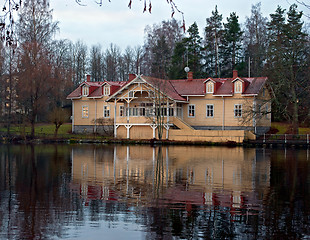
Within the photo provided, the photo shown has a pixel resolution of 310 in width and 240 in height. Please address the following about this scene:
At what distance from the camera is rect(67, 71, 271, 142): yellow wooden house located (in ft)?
134

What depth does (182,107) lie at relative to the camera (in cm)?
4441

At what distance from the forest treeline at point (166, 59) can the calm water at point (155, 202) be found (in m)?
15.6

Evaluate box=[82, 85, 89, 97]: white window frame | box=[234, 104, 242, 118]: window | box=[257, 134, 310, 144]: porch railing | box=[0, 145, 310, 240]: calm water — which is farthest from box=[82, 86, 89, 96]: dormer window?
box=[0, 145, 310, 240]: calm water

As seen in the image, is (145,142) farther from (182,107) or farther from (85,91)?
(85,91)

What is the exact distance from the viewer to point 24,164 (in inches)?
876

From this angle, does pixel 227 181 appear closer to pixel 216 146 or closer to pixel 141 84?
pixel 216 146

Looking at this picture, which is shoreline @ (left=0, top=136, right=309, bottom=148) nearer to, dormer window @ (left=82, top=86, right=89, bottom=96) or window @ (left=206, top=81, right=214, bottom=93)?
window @ (left=206, top=81, right=214, bottom=93)

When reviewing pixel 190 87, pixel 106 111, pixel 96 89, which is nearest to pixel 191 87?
pixel 190 87

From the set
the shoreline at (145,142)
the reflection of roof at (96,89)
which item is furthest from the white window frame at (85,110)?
the shoreline at (145,142)

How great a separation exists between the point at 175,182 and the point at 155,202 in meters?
3.78

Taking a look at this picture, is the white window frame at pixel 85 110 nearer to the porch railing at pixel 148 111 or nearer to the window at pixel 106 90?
the window at pixel 106 90

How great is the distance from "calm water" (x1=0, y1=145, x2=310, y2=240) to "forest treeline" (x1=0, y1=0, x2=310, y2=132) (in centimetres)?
1560

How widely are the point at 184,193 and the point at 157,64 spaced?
47678mm

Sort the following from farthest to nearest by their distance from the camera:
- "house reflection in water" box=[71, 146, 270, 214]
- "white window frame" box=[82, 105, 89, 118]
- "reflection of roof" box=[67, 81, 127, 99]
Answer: "white window frame" box=[82, 105, 89, 118], "reflection of roof" box=[67, 81, 127, 99], "house reflection in water" box=[71, 146, 270, 214]
